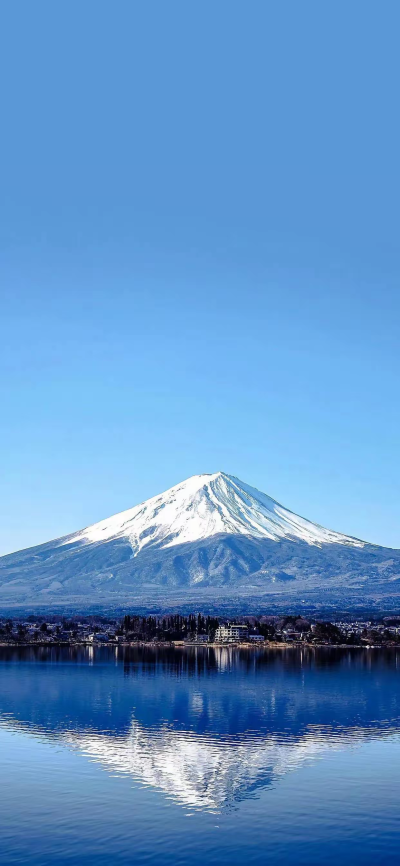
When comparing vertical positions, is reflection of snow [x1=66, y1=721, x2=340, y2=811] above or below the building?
below

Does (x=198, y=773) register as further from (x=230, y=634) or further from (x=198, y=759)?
(x=230, y=634)

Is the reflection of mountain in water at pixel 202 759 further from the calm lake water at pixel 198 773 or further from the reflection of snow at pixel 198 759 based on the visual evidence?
the calm lake water at pixel 198 773

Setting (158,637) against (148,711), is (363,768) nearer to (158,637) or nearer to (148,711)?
(148,711)

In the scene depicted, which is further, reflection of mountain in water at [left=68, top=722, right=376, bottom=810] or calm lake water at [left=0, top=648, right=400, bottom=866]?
reflection of mountain in water at [left=68, top=722, right=376, bottom=810]

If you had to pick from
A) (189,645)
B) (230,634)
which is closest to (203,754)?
(189,645)

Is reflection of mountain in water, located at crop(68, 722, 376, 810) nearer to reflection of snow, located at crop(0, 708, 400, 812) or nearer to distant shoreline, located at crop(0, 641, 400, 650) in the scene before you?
reflection of snow, located at crop(0, 708, 400, 812)

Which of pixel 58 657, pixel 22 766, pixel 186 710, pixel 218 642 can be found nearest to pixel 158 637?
pixel 218 642

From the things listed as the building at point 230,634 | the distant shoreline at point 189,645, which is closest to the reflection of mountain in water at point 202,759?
the distant shoreline at point 189,645

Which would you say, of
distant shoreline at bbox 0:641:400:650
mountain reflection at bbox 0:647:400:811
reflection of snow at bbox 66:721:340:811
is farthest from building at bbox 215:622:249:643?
reflection of snow at bbox 66:721:340:811
